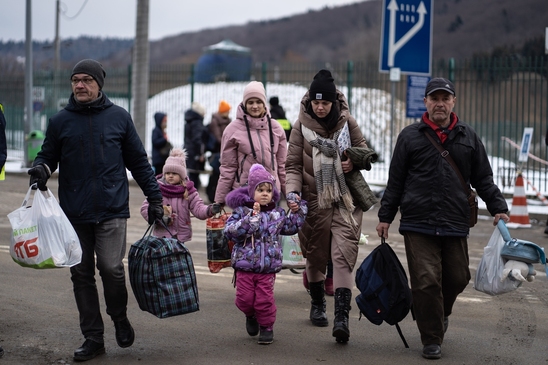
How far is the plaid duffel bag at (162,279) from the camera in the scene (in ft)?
19.5

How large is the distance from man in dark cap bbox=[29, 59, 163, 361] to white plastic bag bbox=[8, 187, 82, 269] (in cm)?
18

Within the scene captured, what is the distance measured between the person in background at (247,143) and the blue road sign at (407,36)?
24.4ft

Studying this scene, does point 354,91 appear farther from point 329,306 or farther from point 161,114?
point 329,306

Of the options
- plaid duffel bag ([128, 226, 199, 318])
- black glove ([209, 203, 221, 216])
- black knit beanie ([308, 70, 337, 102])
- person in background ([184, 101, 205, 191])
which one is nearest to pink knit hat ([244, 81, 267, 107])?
black knit beanie ([308, 70, 337, 102])

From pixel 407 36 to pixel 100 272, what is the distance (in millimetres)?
9996

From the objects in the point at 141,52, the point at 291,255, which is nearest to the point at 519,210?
the point at 291,255

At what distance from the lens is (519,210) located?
13.4m

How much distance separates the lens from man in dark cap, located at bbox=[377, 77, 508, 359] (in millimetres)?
5988

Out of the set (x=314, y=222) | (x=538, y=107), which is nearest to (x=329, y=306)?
(x=314, y=222)

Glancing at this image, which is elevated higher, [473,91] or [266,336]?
[473,91]

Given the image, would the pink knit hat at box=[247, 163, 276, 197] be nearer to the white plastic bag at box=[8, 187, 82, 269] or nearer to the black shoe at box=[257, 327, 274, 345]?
the black shoe at box=[257, 327, 274, 345]

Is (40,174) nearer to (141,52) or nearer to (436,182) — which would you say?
(436,182)

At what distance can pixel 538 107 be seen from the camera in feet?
57.4

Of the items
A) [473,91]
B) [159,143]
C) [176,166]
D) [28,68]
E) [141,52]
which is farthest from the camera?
[28,68]
